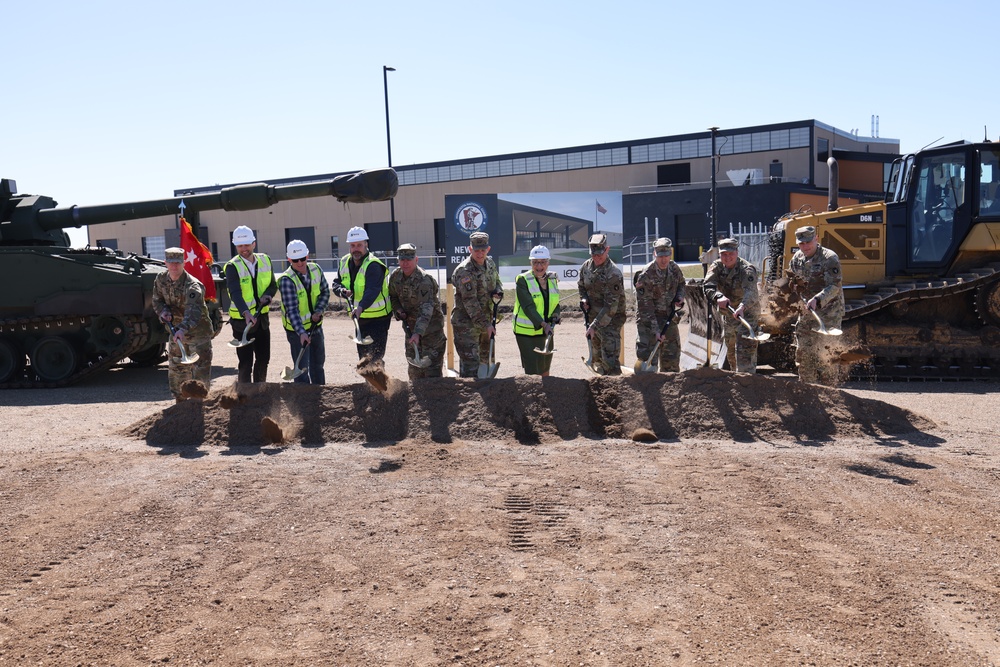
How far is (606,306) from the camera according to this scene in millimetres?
9398

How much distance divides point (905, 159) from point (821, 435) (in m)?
6.60

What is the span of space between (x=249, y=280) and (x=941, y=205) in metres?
9.69

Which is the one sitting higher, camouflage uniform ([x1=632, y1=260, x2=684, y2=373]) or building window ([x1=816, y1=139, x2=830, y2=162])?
building window ([x1=816, y1=139, x2=830, y2=162])

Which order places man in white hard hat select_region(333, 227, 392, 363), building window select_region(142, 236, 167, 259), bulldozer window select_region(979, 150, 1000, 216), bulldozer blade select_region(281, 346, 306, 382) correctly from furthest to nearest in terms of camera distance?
building window select_region(142, 236, 167, 259) → bulldozer window select_region(979, 150, 1000, 216) → man in white hard hat select_region(333, 227, 392, 363) → bulldozer blade select_region(281, 346, 306, 382)

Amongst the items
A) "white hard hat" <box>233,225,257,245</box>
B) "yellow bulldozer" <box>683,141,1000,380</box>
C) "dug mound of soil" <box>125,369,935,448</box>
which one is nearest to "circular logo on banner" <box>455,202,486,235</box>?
"yellow bulldozer" <box>683,141,1000,380</box>

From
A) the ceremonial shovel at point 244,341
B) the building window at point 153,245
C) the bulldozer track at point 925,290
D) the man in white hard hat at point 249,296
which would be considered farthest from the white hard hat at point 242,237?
the building window at point 153,245

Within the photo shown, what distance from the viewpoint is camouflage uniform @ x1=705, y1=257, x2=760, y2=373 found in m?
9.62

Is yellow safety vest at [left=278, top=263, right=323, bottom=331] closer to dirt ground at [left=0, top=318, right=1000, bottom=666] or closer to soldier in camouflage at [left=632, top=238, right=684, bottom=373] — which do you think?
dirt ground at [left=0, top=318, right=1000, bottom=666]

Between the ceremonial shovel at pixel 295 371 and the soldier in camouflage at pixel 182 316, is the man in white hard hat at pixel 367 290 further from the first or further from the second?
the soldier in camouflage at pixel 182 316

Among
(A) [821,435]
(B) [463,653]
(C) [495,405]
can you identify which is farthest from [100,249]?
(B) [463,653]

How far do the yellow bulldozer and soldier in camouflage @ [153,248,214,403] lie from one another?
20.7ft

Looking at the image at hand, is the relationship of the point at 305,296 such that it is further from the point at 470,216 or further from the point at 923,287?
the point at 470,216

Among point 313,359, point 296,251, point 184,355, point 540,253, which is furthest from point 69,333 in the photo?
point 540,253

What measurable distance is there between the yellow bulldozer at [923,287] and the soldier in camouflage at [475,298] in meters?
3.64
